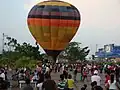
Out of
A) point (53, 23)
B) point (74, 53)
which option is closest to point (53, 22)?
point (53, 23)

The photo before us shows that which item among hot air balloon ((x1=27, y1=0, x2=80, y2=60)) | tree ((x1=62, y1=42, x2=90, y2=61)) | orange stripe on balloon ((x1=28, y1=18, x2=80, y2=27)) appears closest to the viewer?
orange stripe on balloon ((x1=28, y1=18, x2=80, y2=27))

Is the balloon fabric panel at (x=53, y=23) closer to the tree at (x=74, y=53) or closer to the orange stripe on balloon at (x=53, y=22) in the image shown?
the orange stripe on balloon at (x=53, y=22)

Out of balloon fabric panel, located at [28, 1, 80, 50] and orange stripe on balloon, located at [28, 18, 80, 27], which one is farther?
balloon fabric panel, located at [28, 1, 80, 50]

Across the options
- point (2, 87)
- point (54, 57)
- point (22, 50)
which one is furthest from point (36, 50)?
point (2, 87)

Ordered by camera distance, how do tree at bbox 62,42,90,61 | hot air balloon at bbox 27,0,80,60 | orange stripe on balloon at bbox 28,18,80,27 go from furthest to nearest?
tree at bbox 62,42,90,61 → hot air balloon at bbox 27,0,80,60 → orange stripe on balloon at bbox 28,18,80,27

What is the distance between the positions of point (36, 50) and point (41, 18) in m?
40.7

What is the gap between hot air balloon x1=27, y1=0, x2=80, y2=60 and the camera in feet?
106

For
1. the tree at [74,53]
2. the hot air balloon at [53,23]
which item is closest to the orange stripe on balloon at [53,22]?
the hot air balloon at [53,23]

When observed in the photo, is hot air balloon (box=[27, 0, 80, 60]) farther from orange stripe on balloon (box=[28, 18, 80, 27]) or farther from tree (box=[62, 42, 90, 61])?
tree (box=[62, 42, 90, 61])

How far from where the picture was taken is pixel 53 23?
3241 cm

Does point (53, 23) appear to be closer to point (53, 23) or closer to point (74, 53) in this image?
point (53, 23)

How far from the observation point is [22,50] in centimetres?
7350

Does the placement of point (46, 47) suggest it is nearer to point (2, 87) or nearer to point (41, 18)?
point (41, 18)

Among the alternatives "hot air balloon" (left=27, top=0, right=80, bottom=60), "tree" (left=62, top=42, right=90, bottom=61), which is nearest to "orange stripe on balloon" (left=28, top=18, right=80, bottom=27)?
"hot air balloon" (left=27, top=0, right=80, bottom=60)
